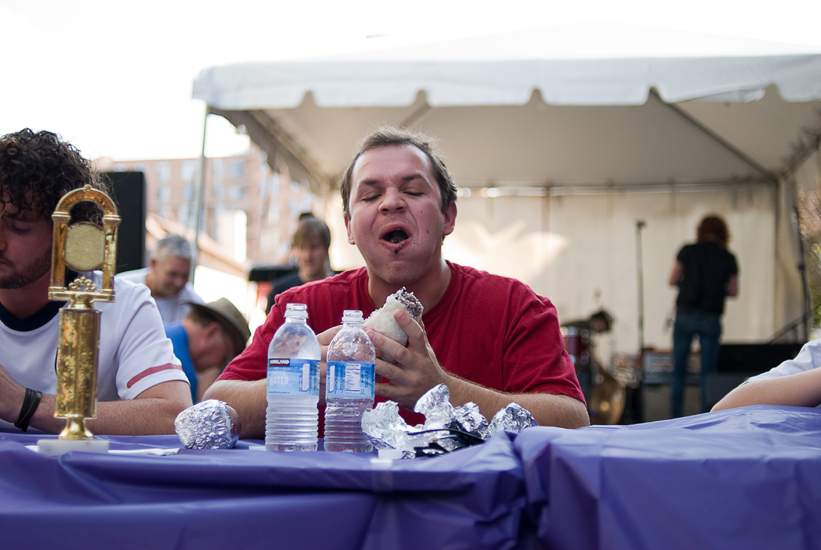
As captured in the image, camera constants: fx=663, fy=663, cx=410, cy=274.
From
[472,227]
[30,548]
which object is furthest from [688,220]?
[30,548]

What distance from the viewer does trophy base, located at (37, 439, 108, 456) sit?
0.92m

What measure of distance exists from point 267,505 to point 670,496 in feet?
1.60

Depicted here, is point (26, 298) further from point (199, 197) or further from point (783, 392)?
point (199, 197)

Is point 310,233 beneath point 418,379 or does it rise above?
above

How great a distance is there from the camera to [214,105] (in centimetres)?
475

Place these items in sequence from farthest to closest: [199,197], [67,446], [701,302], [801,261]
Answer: [801,261] < [701,302] < [199,197] < [67,446]

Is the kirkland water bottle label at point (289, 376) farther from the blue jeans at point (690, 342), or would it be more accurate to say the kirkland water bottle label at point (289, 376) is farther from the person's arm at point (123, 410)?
the blue jeans at point (690, 342)

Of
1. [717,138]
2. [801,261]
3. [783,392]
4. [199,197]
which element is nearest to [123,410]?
[783,392]

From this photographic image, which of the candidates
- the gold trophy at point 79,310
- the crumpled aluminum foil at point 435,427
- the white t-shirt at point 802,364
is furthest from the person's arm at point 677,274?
the gold trophy at point 79,310

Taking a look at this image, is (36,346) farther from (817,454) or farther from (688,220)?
(688,220)

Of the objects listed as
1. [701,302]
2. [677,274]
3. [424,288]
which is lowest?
[424,288]

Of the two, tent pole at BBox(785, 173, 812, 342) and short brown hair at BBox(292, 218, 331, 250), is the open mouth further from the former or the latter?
tent pole at BBox(785, 173, 812, 342)

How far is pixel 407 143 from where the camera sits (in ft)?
6.51

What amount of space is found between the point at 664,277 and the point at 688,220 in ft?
2.46
